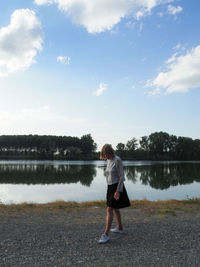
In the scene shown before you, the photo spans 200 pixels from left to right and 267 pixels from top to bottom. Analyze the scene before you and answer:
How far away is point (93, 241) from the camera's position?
4695 millimetres

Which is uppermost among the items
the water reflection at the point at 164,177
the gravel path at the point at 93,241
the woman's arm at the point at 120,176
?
the woman's arm at the point at 120,176

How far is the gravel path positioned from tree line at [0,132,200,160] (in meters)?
103

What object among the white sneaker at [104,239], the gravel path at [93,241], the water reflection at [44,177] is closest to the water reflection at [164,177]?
the water reflection at [44,177]

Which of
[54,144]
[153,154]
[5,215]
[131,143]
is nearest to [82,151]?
[54,144]

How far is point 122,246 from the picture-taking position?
4426mm

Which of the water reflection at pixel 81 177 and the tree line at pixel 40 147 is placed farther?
the tree line at pixel 40 147

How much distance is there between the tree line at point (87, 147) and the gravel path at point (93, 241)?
4074 inches

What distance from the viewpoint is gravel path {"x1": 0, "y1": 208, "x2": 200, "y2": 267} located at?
3752 millimetres

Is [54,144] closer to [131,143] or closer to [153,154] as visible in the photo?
[131,143]

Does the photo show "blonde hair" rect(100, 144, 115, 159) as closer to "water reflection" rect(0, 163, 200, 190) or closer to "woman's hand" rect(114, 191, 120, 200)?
"woman's hand" rect(114, 191, 120, 200)

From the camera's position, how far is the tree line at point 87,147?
371ft

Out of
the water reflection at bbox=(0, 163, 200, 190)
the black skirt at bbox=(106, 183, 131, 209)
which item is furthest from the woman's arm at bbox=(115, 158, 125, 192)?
the water reflection at bbox=(0, 163, 200, 190)

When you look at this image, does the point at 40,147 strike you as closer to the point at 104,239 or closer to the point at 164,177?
the point at 164,177

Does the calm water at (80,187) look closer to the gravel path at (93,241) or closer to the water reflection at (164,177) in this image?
the water reflection at (164,177)
